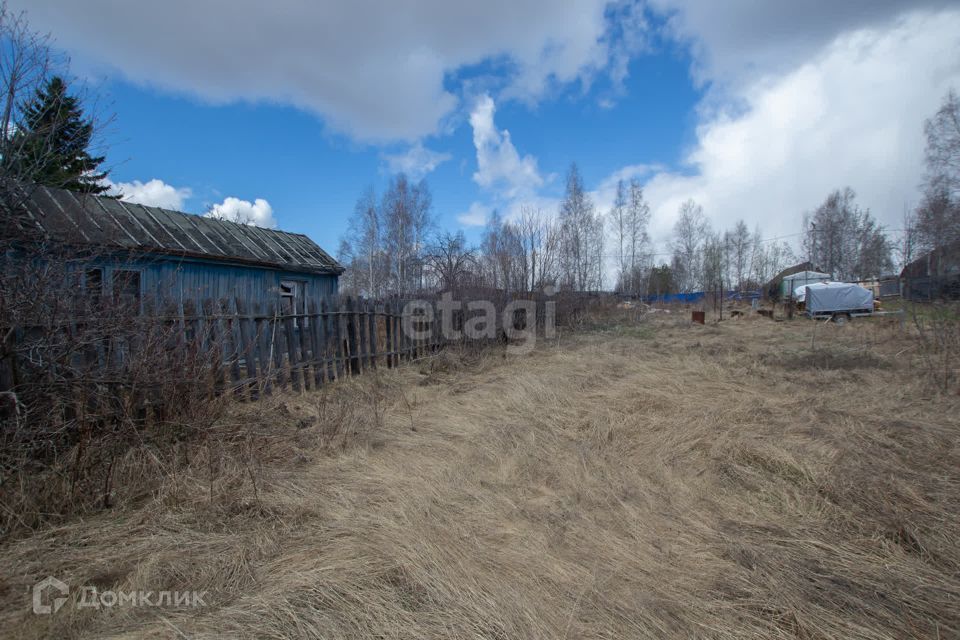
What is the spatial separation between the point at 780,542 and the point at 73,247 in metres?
5.28

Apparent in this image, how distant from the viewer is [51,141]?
3.02 meters

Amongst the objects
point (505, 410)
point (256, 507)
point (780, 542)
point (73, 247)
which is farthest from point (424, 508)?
point (73, 247)

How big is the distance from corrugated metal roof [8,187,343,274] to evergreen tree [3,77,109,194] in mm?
3432

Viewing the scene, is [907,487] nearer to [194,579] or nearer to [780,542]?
[780,542]

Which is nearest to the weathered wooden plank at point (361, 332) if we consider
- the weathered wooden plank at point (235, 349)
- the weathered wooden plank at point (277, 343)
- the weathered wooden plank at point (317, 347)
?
the weathered wooden plank at point (317, 347)

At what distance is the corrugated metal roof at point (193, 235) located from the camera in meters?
8.35

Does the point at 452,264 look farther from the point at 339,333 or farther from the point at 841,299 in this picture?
the point at 841,299

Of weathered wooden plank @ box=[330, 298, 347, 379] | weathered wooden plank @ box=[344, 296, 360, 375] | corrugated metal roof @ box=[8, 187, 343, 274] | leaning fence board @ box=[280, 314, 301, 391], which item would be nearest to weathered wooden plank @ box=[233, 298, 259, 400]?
leaning fence board @ box=[280, 314, 301, 391]

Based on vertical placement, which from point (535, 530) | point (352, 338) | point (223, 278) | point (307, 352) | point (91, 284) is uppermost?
point (223, 278)

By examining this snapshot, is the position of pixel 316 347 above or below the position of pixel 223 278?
below

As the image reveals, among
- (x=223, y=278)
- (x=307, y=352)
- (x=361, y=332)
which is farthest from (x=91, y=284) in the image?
(x=223, y=278)

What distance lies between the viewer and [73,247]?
3.03 metres

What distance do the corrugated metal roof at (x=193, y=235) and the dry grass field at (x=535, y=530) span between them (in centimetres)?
551

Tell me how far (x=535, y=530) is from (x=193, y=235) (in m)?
11.3
